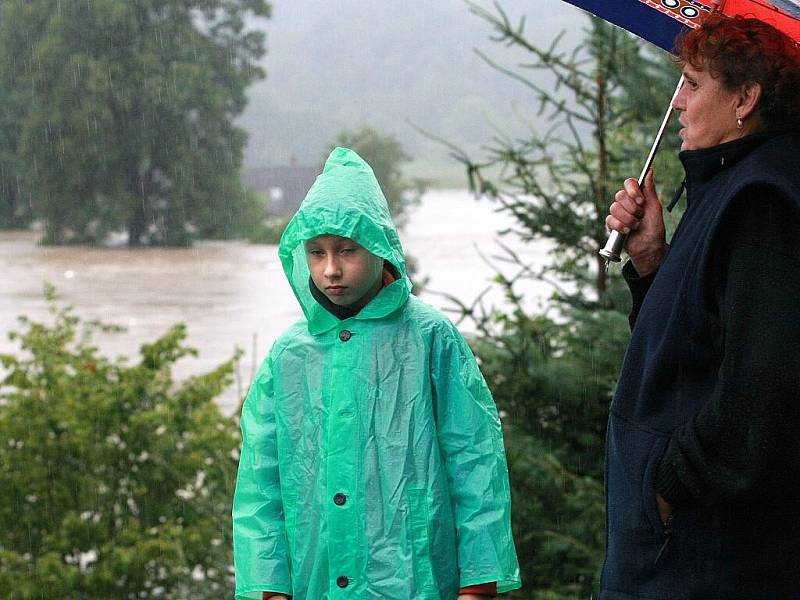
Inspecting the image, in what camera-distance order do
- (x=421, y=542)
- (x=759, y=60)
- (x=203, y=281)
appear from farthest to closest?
1. (x=203, y=281)
2. (x=421, y=542)
3. (x=759, y=60)

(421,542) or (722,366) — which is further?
(421,542)

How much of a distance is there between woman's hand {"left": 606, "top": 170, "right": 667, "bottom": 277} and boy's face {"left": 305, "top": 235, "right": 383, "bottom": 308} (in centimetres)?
43

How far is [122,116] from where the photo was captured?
35.4ft

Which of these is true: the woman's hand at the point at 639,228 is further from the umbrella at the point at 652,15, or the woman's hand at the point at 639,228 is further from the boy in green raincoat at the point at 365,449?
the boy in green raincoat at the point at 365,449

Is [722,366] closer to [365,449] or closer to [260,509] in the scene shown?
[365,449]

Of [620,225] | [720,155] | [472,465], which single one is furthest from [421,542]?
[720,155]

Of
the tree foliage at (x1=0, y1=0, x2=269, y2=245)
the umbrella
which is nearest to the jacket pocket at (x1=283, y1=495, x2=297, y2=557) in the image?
the umbrella

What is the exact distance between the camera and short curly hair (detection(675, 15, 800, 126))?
1.63 m

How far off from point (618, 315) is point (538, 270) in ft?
2.73

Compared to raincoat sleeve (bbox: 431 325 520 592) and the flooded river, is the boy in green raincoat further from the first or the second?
the flooded river

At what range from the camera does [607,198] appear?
3881 mm

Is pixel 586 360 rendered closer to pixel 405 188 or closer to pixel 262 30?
pixel 405 188

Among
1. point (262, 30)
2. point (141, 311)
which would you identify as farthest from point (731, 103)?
point (262, 30)

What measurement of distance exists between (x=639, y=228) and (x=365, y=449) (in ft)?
2.00
